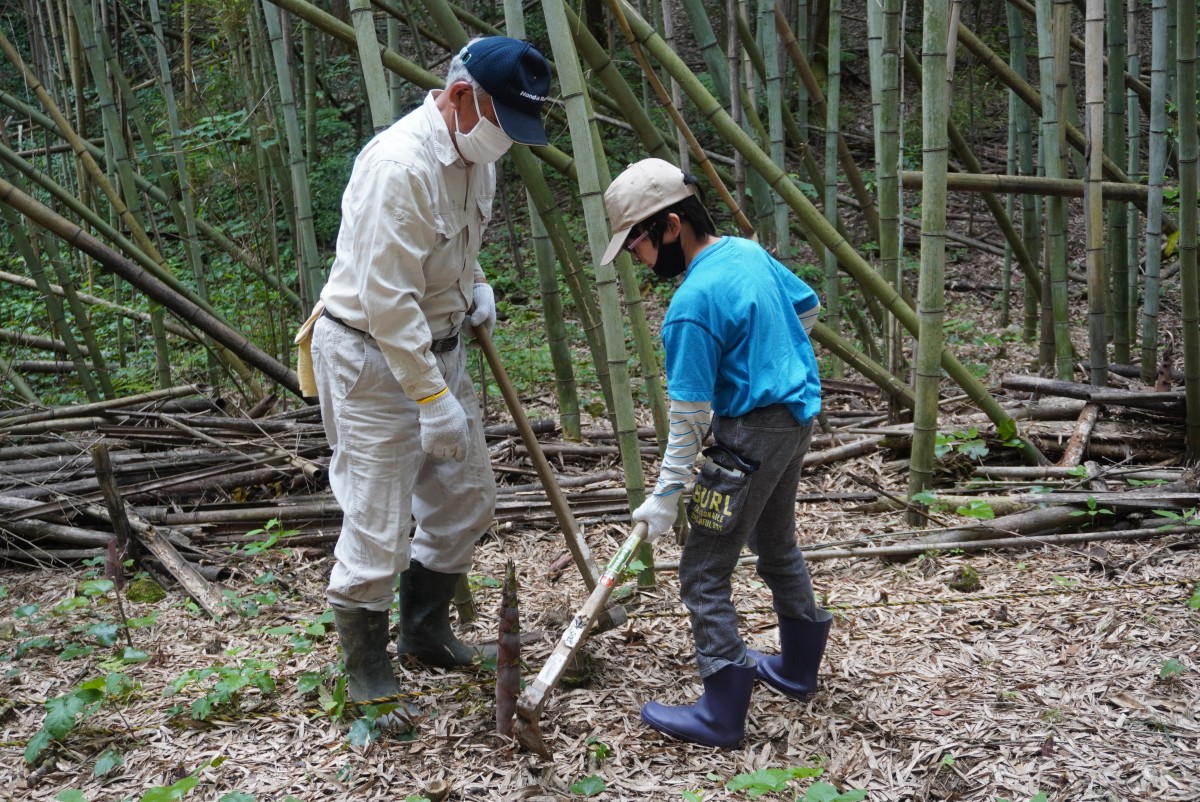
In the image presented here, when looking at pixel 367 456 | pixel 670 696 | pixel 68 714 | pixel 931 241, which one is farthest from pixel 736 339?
pixel 68 714

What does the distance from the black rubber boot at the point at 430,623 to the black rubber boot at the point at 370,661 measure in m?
0.18

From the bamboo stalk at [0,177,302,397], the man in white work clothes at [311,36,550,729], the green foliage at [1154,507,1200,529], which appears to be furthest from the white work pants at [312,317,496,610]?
the green foliage at [1154,507,1200,529]

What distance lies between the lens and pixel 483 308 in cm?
267

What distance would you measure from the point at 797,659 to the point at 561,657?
71 centimetres

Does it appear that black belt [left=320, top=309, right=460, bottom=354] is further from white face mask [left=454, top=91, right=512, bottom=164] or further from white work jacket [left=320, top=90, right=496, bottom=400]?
white face mask [left=454, top=91, right=512, bottom=164]

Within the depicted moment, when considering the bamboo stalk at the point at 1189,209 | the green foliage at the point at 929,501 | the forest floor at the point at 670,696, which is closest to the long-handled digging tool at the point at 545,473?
the forest floor at the point at 670,696

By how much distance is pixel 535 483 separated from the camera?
13.2 feet

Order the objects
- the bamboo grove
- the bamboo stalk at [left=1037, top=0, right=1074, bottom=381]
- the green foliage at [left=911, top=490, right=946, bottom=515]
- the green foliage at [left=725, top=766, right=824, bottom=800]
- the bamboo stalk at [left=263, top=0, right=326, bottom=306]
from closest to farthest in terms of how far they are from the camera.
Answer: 1. the green foliage at [left=725, top=766, right=824, bottom=800]
2. the bamboo grove
3. the green foliage at [left=911, top=490, right=946, bottom=515]
4. the bamboo stalk at [left=263, top=0, right=326, bottom=306]
5. the bamboo stalk at [left=1037, top=0, right=1074, bottom=381]

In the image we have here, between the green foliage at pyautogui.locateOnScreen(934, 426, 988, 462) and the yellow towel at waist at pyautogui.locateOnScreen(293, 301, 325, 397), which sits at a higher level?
the yellow towel at waist at pyautogui.locateOnScreen(293, 301, 325, 397)

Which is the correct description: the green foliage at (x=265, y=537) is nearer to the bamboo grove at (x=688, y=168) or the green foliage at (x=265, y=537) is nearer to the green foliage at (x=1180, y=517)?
the bamboo grove at (x=688, y=168)

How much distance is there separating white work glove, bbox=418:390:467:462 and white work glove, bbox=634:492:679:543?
47cm

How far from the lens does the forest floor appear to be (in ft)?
7.44

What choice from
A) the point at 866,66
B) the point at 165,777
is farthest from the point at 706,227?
the point at 866,66

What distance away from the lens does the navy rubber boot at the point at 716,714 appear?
2314 millimetres
